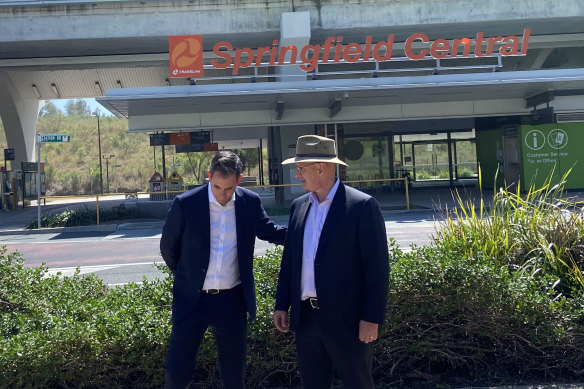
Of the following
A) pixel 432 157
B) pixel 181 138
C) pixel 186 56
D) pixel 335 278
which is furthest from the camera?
pixel 432 157

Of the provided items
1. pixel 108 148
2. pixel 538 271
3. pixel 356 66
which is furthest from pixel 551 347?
pixel 108 148

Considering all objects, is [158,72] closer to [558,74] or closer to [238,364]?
[558,74]

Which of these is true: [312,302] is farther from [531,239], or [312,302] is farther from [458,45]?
[458,45]

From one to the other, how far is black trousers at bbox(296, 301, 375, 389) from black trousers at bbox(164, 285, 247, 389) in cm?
46

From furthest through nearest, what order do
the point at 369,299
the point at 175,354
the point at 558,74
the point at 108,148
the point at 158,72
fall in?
the point at 108,148 → the point at 158,72 → the point at 558,74 → the point at 175,354 → the point at 369,299

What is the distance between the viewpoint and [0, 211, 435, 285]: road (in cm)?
1109

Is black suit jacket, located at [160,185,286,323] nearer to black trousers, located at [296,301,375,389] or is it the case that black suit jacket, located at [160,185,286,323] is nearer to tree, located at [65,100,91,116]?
black trousers, located at [296,301,375,389]

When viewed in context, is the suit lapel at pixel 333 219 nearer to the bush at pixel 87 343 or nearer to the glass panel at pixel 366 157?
the bush at pixel 87 343

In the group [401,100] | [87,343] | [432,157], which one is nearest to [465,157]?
[432,157]

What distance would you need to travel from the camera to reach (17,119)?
33125mm

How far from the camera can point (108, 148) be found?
83.2 metres

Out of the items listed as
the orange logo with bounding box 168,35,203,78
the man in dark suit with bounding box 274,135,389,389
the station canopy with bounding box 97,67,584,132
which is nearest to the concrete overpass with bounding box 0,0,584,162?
the station canopy with bounding box 97,67,584,132

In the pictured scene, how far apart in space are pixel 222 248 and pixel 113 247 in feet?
38.2

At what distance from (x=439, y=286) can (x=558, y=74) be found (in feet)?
62.0
